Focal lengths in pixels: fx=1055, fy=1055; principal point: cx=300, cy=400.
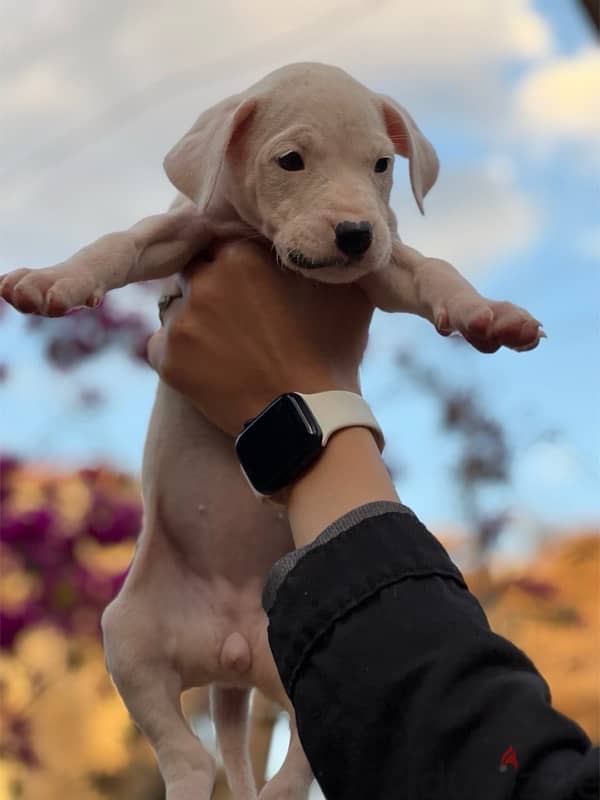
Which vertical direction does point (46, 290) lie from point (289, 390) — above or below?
above

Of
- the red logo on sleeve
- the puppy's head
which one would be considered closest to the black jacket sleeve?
the red logo on sleeve

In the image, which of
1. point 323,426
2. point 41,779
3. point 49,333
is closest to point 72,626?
point 41,779

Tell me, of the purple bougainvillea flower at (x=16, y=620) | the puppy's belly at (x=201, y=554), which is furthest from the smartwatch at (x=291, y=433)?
the purple bougainvillea flower at (x=16, y=620)

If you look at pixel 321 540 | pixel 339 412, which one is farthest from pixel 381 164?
pixel 321 540

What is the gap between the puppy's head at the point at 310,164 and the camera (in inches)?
45.9

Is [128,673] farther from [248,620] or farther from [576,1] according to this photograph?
[576,1]

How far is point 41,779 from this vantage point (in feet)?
7.83

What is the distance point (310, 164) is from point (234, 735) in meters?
0.74

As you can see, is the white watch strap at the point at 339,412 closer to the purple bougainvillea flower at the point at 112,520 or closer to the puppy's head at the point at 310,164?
the puppy's head at the point at 310,164

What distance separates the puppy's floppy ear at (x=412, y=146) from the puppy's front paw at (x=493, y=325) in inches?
9.4

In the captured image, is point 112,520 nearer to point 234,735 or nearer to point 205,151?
point 234,735

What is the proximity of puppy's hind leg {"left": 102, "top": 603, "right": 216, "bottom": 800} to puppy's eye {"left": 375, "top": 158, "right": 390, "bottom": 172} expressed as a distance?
0.63 m

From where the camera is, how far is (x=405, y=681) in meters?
0.72

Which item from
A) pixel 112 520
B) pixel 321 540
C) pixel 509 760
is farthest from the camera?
pixel 112 520
